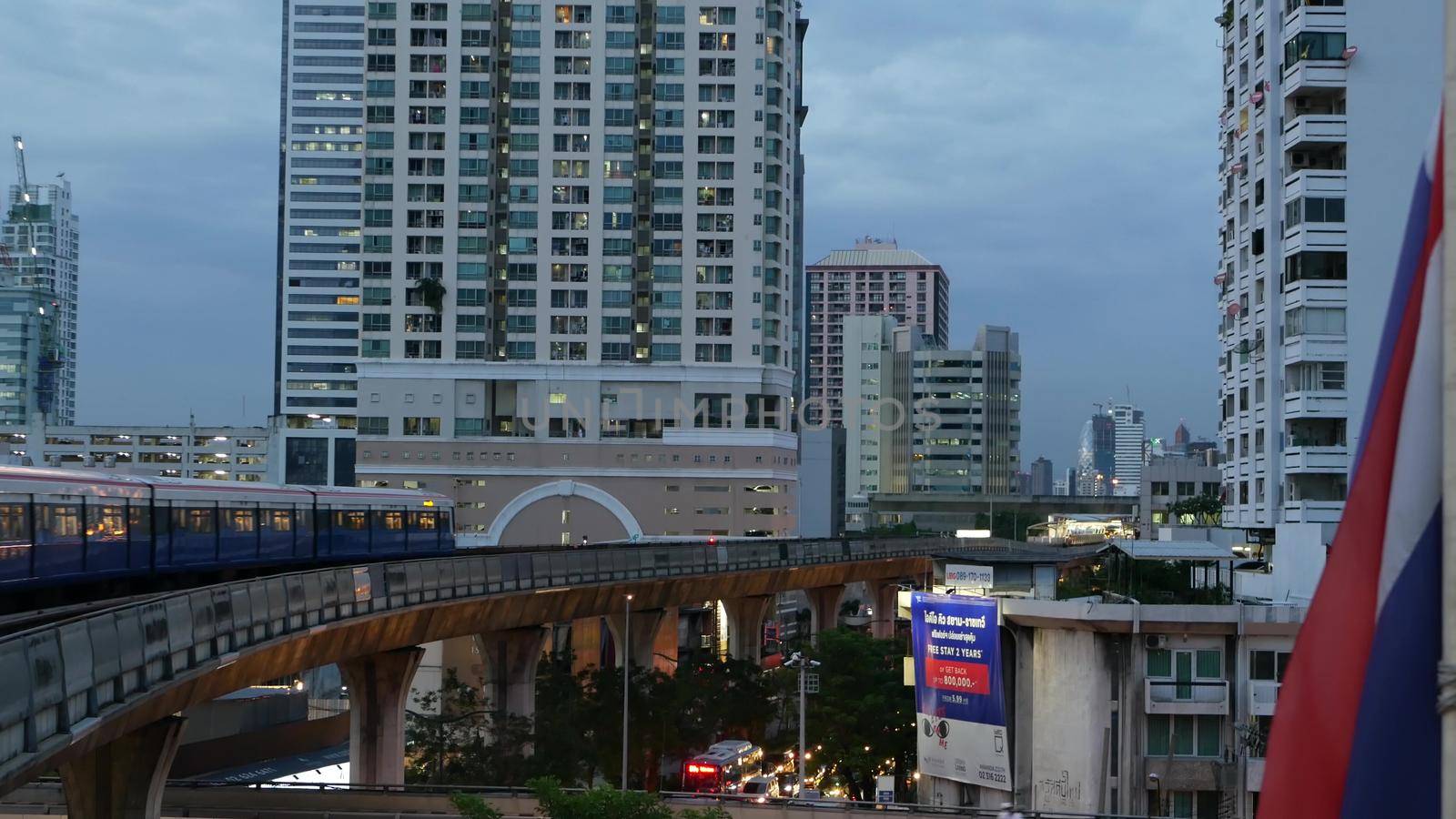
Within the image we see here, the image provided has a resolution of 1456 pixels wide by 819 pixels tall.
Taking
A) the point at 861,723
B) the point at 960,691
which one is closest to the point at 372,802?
the point at 960,691

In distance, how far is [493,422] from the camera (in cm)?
13538

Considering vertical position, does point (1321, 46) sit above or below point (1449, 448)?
above

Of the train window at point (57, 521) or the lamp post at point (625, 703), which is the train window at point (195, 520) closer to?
the train window at point (57, 521)

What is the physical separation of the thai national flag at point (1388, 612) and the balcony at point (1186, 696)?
46.1m

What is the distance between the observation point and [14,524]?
39250mm

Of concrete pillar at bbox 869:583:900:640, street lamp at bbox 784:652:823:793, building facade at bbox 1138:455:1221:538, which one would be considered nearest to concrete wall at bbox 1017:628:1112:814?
street lamp at bbox 784:652:823:793

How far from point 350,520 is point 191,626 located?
33.5 metres

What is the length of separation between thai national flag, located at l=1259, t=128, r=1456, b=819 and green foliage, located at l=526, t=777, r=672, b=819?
35.3 meters

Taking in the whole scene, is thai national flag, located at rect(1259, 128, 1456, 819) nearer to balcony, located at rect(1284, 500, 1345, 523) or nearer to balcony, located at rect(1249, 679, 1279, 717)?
balcony, located at rect(1249, 679, 1279, 717)

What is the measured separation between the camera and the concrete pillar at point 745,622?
4247 inches

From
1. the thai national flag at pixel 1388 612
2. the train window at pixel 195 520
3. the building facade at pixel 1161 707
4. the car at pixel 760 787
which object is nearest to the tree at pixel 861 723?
the car at pixel 760 787

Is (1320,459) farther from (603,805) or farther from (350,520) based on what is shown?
(350,520)

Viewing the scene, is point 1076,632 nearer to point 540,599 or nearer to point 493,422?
point 540,599

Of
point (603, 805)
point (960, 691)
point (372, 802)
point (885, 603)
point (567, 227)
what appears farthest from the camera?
point (885, 603)
